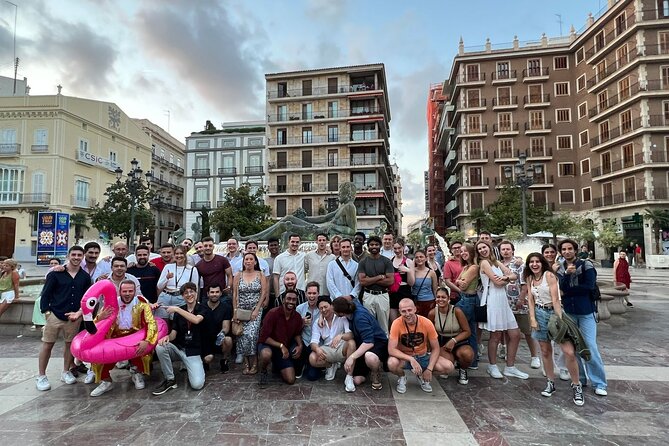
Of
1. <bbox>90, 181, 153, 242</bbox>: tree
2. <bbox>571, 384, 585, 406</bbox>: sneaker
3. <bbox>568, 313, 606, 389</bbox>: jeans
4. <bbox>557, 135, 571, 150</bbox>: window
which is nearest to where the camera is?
<bbox>571, 384, 585, 406</bbox>: sneaker

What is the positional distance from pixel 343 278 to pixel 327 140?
39566 millimetres

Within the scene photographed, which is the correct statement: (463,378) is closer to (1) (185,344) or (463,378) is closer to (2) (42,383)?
(1) (185,344)

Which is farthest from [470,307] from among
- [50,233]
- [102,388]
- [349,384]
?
[50,233]

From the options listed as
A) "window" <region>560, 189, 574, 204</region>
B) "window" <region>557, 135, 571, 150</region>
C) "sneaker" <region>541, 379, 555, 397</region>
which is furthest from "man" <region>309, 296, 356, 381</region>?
"window" <region>557, 135, 571, 150</region>

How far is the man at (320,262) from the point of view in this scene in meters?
5.72

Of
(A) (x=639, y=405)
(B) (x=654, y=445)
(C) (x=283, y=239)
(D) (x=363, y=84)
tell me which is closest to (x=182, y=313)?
(B) (x=654, y=445)

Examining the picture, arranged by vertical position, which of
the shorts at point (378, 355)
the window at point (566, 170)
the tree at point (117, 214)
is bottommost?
the shorts at point (378, 355)

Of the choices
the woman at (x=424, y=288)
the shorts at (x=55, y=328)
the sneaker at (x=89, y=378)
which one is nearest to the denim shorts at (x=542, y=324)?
the woman at (x=424, y=288)

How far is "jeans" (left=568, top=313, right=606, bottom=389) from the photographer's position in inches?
166

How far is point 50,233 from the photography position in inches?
683

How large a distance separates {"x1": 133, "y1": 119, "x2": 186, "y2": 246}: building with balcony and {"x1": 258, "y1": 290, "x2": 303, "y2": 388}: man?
46321 millimetres

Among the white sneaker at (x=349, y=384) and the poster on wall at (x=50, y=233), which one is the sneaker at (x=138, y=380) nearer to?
the white sneaker at (x=349, y=384)

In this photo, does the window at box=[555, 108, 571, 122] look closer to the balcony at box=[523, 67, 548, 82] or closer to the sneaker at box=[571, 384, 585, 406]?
the balcony at box=[523, 67, 548, 82]

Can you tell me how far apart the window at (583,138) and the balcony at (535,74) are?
6.92 m
